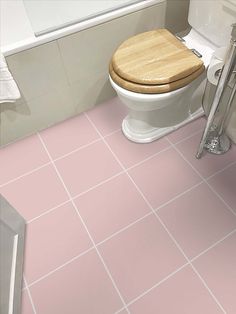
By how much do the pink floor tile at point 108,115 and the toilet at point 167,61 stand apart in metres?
0.22

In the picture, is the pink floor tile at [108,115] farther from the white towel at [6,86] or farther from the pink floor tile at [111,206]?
the white towel at [6,86]

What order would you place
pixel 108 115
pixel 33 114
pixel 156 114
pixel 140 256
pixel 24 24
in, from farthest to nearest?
pixel 24 24
pixel 108 115
pixel 33 114
pixel 156 114
pixel 140 256

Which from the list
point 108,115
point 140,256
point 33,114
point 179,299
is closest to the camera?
point 179,299

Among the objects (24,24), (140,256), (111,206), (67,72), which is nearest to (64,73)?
(67,72)

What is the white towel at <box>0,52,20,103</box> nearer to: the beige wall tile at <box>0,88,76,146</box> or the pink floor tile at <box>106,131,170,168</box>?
the beige wall tile at <box>0,88,76,146</box>

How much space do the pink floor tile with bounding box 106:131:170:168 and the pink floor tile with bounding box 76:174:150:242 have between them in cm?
10

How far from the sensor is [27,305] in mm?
986

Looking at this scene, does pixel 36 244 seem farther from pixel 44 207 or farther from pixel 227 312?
pixel 227 312

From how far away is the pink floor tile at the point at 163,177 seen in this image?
122cm

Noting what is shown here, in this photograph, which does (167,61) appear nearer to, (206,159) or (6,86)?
(206,159)

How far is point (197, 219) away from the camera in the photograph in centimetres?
114

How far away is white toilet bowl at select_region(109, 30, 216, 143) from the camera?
1.11 m

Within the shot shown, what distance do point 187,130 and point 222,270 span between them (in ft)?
2.37

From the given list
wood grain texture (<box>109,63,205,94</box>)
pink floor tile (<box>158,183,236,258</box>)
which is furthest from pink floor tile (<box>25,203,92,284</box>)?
wood grain texture (<box>109,63,205,94</box>)
